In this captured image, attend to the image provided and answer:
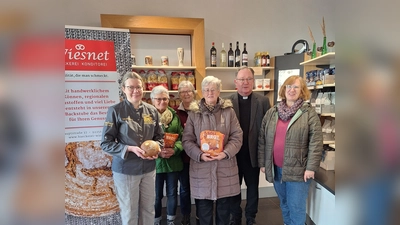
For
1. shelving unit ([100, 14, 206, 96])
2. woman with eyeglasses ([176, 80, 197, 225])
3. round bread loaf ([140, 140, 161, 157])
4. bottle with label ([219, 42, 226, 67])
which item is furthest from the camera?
bottle with label ([219, 42, 226, 67])

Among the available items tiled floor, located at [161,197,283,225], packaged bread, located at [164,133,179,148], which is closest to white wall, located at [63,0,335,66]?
packaged bread, located at [164,133,179,148]

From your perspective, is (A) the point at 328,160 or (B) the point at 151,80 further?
(B) the point at 151,80

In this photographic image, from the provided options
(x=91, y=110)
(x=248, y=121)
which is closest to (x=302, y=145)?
(x=248, y=121)

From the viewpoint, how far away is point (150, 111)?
179cm

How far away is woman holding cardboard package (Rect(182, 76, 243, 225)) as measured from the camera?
1.75 m

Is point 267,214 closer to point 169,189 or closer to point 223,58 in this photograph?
point 169,189

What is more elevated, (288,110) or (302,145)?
(288,110)

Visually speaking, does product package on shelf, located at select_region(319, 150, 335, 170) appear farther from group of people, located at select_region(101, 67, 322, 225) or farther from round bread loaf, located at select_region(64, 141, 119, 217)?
round bread loaf, located at select_region(64, 141, 119, 217)

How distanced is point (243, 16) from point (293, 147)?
8.02 feet

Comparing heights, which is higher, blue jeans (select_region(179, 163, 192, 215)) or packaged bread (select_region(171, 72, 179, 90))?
packaged bread (select_region(171, 72, 179, 90))

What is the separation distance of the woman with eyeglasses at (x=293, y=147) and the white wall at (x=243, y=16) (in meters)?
1.80

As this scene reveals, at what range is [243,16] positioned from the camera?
3.50 m

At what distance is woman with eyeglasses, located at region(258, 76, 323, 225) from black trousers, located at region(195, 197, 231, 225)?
433 millimetres
